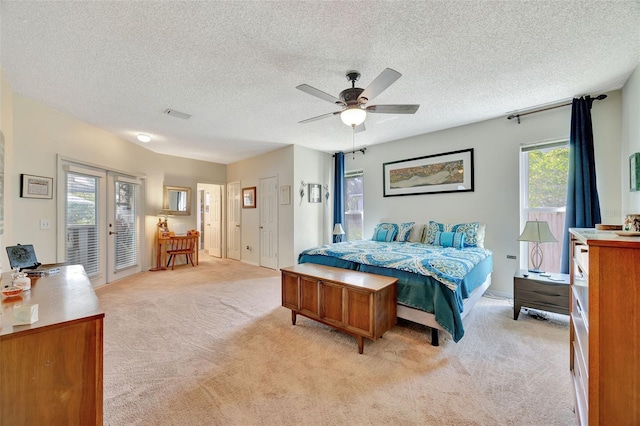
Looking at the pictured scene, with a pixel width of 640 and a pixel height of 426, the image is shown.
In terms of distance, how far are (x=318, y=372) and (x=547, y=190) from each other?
149 inches

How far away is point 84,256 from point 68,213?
724mm

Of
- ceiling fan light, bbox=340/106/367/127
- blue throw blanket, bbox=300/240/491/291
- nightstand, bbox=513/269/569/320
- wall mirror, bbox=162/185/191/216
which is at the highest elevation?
ceiling fan light, bbox=340/106/367/127

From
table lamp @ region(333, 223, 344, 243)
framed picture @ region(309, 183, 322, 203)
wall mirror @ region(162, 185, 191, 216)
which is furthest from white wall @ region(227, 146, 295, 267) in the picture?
wall mirror @ region(162, 185, 191, 216)

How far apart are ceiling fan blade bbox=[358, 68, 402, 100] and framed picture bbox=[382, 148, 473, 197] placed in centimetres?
267

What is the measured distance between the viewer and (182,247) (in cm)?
586

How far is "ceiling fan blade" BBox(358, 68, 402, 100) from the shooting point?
1.93 m

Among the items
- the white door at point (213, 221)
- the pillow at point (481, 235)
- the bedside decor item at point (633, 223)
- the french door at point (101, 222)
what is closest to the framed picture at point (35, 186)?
the french door at point (101, 222)

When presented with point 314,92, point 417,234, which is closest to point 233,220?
point 417,234

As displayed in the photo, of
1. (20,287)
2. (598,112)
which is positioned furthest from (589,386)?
(598,112)

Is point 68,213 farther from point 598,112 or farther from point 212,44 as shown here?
point 598,112

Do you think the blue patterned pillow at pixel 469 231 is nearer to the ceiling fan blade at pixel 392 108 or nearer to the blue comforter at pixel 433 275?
the blue comforter at pixel 433 275

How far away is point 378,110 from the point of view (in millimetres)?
2566

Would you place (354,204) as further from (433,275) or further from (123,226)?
(123,226)

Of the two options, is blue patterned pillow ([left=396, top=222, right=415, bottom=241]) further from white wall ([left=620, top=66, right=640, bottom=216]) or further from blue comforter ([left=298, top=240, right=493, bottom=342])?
white wall ([left=620, top=66, right=640, bottom=216])
